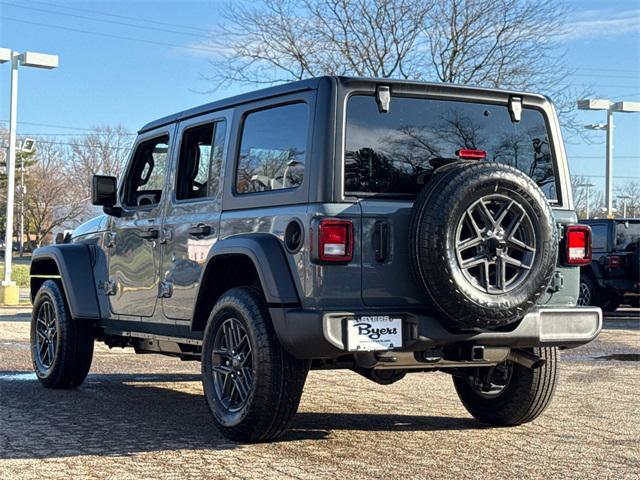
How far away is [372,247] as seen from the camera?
5.57m

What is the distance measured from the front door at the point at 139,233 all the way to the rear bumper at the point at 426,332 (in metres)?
1.92

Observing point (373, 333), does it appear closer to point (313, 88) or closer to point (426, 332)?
point (426, 332)

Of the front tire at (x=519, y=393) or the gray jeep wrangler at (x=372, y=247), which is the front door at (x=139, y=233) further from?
the front tire at (x=519, y=393)

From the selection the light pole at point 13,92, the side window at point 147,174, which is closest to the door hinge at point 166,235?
the side window at point 147,174

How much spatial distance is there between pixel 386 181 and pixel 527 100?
1.25 meters

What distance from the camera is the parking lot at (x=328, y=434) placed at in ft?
17.2

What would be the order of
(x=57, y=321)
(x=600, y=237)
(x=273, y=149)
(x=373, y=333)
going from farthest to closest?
(x=600, y=237) → (x=57, y=321) → (x=273, y=149) → (x=373, y=333)

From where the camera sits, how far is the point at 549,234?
223 inches

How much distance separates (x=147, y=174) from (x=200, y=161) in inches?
38.0

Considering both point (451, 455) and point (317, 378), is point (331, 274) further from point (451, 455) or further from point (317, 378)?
point (317, 378)

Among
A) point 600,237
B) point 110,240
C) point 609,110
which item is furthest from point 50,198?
point 110,240

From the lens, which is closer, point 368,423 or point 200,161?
point 368,423

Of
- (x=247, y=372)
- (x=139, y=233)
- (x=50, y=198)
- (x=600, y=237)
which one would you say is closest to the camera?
(x=247, y=372)

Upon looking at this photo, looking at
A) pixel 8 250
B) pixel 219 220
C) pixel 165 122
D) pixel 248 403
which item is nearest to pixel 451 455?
pixel 248 403
